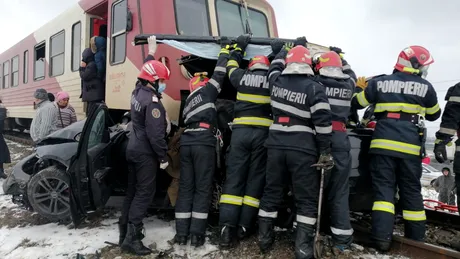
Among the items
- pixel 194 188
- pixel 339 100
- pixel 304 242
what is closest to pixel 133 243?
pixel 194 188

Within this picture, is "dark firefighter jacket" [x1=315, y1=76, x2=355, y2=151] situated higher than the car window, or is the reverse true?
"dark firefighter jacket" [x1=315, y1=76, x2=355, y2=151]

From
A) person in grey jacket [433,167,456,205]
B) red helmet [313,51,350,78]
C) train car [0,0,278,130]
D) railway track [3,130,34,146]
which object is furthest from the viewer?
railway track [3,130,34,146]

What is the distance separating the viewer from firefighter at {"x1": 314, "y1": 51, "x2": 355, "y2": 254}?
10.9 feet

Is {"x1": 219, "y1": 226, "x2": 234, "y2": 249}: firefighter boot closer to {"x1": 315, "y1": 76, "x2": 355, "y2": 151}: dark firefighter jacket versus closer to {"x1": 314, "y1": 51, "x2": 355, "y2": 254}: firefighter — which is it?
{"x1": 314, "y1": 51, "x2": 355, "y2": 254}: firefighter

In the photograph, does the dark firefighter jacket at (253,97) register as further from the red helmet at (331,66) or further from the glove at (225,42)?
the red helmet at (331,66)

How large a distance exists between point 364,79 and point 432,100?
1.05 meters

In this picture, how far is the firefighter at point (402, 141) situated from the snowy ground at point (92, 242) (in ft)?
1.55

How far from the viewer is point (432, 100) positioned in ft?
11.5

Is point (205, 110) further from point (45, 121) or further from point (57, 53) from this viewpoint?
point (57, 53)

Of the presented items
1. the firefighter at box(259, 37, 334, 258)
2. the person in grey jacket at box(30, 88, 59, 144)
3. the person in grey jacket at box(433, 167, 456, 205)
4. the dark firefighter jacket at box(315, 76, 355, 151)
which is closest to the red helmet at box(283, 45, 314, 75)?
the firefighter at box(259, 37, 334, 258)

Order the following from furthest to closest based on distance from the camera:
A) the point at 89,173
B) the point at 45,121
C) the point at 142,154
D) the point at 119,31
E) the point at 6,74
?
the point at 6,74
the point at 45,121
the point at 119,31
the point at 89,173
the point at 142,154

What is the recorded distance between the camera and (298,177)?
3197 millimetres

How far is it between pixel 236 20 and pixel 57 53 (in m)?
4.06

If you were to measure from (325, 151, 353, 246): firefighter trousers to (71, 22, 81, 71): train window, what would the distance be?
510 cm
